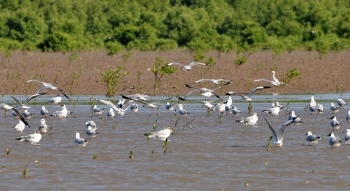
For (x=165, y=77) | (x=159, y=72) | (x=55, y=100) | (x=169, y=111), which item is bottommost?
(x=169, y=111)

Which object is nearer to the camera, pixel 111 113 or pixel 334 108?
pixel 111 113

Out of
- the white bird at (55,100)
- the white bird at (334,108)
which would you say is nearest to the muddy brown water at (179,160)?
the white bird at (334,108)

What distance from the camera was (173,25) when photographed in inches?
2032

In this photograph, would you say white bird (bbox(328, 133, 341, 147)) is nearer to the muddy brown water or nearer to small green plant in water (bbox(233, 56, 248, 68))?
the muddy brown water

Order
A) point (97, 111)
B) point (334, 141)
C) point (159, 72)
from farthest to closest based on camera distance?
point (159, 72) → point (97, 111) → point (334, 141)

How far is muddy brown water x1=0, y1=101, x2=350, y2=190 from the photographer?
12016mm

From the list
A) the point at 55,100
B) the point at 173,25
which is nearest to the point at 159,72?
the point at 55,100

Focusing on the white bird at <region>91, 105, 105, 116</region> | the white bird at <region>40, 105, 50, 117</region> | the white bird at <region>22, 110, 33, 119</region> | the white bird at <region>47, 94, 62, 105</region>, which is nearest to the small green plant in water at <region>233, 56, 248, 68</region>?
the white bird at <region>47, 94, 62, 105</region>

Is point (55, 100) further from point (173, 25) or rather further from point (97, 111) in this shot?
point (173, 25)

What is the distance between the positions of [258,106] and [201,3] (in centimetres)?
3566

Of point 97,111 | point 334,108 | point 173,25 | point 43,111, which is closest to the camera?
point 43,111

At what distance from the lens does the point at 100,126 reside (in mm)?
20781

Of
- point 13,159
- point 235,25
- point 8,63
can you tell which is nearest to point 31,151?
A: point 13,159

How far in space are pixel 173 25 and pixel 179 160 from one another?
3757 centimetres
